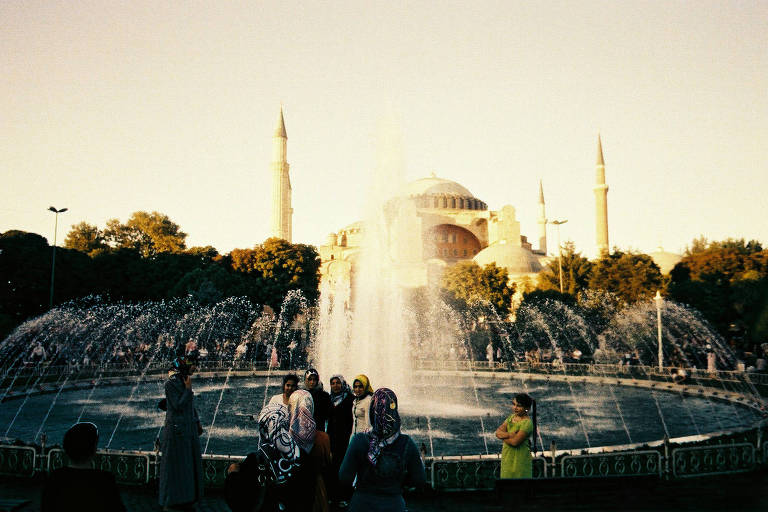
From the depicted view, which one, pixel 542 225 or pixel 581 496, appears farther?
pixel 542 225

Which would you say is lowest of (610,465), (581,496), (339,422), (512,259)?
(610,465)

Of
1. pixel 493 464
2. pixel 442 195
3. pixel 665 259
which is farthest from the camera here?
pixel 442 195

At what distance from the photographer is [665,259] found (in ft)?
213

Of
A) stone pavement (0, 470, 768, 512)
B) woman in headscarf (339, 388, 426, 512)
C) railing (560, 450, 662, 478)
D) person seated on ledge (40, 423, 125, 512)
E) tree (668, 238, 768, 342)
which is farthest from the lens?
tree (668, 238, 768, 342)

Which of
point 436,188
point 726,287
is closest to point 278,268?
point 726,287

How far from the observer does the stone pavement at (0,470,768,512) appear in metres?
5.18

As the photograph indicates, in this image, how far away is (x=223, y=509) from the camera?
652cm

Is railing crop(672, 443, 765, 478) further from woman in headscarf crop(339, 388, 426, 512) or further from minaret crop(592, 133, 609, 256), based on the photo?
minaret crop(592, 133, 609, 256)

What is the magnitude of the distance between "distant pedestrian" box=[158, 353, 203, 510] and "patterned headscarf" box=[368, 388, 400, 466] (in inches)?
92.3

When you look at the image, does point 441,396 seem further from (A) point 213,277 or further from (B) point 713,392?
(A) point 213,277

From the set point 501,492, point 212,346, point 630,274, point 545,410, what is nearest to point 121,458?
point 501,492

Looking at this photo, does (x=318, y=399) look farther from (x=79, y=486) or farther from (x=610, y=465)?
(x=610, y=465)

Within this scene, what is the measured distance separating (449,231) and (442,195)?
6008 millimetres

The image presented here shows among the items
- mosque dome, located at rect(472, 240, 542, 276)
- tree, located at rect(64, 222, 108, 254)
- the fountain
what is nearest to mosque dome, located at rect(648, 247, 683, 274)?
mosque dome, located at rect(472, 240, 542, 276)
